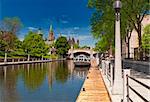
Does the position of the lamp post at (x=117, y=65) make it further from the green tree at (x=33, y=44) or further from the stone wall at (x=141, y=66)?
the green tree at (x=33, y=44)

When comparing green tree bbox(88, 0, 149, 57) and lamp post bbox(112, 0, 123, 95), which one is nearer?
lamp post bbox(112, 0, 123, 95)

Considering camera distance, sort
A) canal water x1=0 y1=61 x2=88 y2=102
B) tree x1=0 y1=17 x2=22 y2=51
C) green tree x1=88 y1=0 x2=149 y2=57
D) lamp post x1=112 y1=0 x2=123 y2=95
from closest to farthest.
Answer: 1. lamp post x1=112 y1=0 x2=123 y2=95
2. canal water x1=0 y1=61 x2=88 y2=102
3. green tree x1=88 y1=0 x2=149 y2=57
4. tree x1=0 y1=17 x2=22 y2=51

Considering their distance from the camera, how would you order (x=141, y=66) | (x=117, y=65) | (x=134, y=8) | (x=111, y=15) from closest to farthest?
(x=117, y=65) → (x=141, y=66) → (x=134, y=8) → (x=111, y=15)

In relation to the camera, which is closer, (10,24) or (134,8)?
(134,8)

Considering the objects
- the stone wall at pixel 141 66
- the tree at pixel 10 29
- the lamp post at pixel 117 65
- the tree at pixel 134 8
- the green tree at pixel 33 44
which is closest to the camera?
the lamp post at pixel 117 65

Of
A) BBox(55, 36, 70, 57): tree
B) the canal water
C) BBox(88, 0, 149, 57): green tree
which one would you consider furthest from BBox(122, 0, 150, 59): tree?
BBox(55, 36, 70, 57): tree

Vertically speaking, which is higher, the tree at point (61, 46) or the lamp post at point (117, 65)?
the tree at point (61, 46)

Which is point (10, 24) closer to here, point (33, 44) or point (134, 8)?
point (33, 44)

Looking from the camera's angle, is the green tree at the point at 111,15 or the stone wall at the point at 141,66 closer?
the stone wall at the point at 141,66

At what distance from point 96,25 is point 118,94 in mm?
26653

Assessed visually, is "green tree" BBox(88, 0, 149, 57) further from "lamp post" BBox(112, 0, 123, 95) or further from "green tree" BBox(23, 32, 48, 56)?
"green tree" BBox(23, 32, 48, 56)

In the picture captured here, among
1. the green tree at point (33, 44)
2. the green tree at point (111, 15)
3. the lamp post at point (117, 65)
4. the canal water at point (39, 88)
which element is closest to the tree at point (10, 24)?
the green tree at point (33, 44)

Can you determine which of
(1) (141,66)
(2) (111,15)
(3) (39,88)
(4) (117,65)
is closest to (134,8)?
(2) (111,15)

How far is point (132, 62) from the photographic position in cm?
3894
